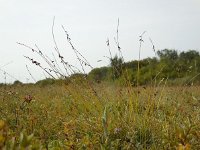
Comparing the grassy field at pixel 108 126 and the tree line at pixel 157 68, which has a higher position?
the tree line at pixel 157 68

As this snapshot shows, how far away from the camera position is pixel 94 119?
12.7 feet

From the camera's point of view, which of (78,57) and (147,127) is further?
(78,57)

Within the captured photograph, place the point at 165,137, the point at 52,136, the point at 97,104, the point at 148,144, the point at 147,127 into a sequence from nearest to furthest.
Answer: the point at 165,137 < the point at 148,144 < the point at 147,127 < the point at 52,136 < the point at 97,104

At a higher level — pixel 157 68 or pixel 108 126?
pixel 157 68

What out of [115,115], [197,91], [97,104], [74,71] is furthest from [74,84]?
[197,91]

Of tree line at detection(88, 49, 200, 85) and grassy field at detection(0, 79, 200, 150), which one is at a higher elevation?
tree line at detection(88, 49, 200, 85)

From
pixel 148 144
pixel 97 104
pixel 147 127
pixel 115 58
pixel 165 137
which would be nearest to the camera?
pixel 165 137

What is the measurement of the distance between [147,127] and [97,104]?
2.51 feet

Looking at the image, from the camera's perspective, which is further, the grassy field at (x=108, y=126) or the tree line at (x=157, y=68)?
the tree line at (x=157, y=68)

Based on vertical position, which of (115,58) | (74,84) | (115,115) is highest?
(115,58)

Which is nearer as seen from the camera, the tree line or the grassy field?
the grassy field

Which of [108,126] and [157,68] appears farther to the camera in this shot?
[157,68]

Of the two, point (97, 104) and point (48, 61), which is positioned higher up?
point (48, 61)

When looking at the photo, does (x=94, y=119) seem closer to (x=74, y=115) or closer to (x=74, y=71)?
(x=74, y=115)
